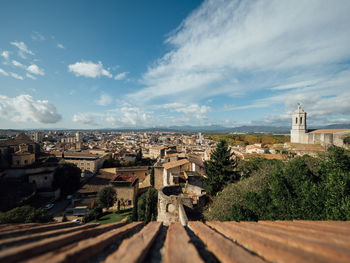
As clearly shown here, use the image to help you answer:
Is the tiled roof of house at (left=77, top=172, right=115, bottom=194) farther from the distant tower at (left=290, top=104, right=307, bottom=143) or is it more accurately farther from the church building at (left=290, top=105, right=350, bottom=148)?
the distant tower at (left=290, top=104, right=307, bottom=143)

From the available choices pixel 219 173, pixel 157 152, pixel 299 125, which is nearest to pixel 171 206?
pixel 219 173

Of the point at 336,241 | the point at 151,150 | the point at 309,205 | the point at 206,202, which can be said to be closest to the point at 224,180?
the point at 206,202

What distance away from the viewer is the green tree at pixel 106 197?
76.1 ft

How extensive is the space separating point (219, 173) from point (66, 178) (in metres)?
32.1

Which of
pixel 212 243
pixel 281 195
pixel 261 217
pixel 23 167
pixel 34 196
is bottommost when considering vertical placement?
pixel 34 196

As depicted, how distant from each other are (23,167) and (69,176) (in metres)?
7.91

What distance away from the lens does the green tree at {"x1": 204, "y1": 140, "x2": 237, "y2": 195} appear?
55.5 ft

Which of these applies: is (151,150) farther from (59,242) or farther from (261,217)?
(59,242)

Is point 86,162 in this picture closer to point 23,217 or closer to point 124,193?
point 124,193

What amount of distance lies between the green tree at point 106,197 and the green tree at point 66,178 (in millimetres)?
12926

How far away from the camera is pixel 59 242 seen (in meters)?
1.80

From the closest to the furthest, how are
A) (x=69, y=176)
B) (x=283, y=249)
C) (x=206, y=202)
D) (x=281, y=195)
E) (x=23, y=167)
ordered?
(x=283, y=249) < (x=281, y=195) < (x=206, y=202) < (x=23, y=167) < (x=69, y=176)

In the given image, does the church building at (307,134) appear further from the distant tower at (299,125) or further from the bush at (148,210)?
the bush at (148,210)

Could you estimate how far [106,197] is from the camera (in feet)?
77.0
